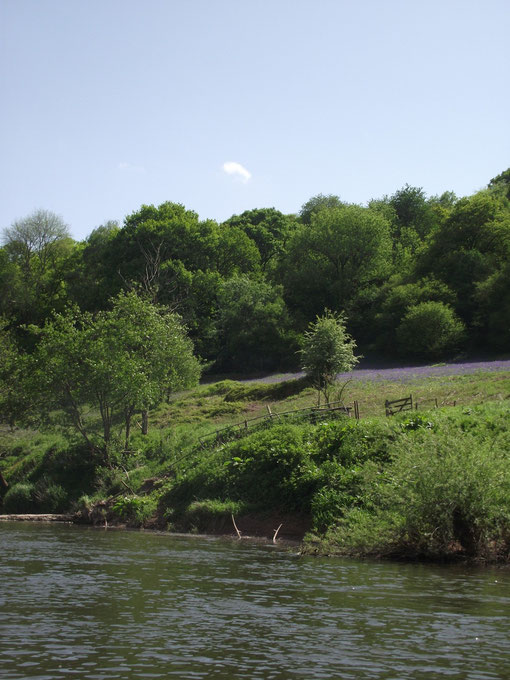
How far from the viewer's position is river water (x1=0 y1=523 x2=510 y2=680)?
11.9 m

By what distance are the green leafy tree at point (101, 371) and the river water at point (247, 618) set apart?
61.2ft

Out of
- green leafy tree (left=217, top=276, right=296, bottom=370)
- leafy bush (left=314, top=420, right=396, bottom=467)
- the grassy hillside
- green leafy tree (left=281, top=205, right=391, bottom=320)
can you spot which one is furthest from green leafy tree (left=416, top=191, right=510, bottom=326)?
leafy bush (left=314, top=420, right=396, bottom=467)

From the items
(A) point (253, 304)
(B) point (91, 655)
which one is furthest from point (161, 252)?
(B) point (91, 655)

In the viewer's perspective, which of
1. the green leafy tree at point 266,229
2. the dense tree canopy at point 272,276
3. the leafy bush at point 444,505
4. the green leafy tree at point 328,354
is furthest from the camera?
the green leafy tree at point 266,229

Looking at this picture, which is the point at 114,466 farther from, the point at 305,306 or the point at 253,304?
the point at 305,306

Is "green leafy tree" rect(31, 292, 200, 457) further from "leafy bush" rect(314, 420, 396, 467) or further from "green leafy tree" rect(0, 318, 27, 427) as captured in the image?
"leafy bush" rect(314, 420, 396, 467)

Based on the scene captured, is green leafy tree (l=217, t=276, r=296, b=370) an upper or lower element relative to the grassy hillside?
upper

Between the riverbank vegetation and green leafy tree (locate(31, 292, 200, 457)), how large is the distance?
0.41 ft

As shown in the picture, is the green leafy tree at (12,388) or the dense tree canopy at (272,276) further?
the dense tree canopy at (272,276)

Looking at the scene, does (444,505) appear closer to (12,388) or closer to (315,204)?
(12,388)

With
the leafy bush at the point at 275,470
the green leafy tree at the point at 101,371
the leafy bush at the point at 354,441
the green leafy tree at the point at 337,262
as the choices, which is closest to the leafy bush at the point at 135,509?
the leafy bush at the point at 275,470

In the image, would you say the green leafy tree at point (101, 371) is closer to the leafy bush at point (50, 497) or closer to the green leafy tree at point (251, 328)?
the leafy bush at point (50, 497)

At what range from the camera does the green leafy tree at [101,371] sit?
139 feet

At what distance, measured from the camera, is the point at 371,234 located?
285ft
